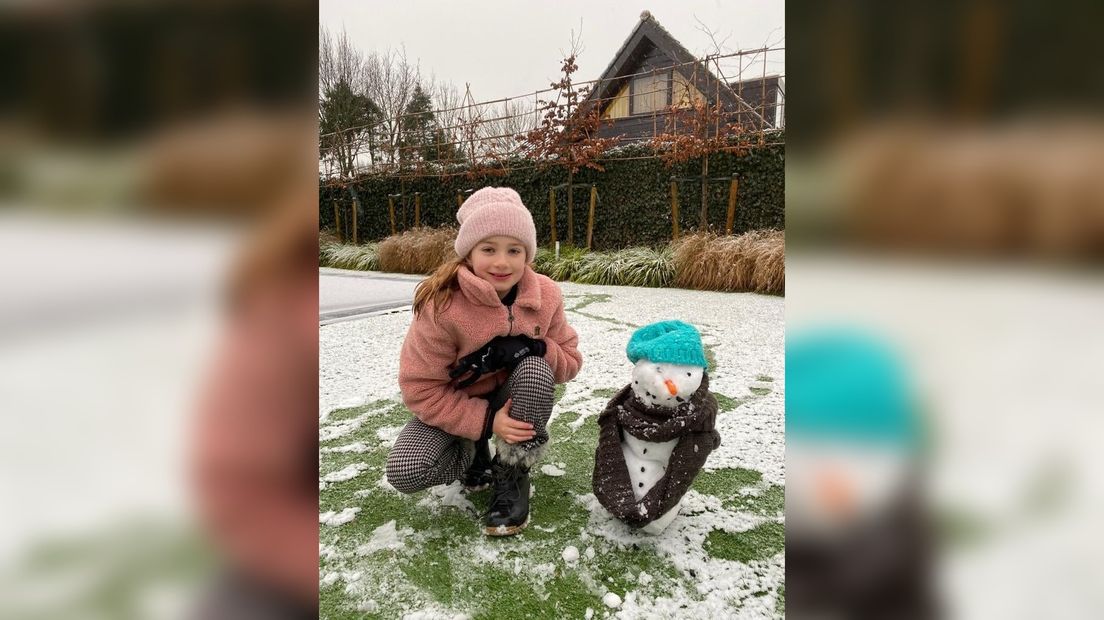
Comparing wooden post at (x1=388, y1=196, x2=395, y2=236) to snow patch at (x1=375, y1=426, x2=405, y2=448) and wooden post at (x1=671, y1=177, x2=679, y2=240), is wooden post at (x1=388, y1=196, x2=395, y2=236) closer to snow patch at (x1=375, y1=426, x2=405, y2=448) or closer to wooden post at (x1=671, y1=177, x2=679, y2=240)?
wooden post at (x1=671, y1=177, x2=679, y2=240)

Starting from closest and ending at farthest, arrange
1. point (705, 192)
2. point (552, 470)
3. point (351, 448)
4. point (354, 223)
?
point (552, 470), point (351, 448), point (705, 192), point (354, 223)

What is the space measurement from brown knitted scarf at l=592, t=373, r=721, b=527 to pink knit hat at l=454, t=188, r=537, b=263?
486 millimetres

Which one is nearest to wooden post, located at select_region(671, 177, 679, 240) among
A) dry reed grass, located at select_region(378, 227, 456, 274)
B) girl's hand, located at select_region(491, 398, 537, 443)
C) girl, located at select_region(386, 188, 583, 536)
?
dry reed grass, located at select_region(378, 227, 456, 274)

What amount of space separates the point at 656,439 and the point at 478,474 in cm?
54

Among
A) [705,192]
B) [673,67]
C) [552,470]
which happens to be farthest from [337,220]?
[552,470]

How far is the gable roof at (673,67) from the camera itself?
7.79 metres

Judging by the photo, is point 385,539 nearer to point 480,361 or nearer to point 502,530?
point 502,530

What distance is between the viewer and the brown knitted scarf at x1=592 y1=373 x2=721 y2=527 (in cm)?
→ 127

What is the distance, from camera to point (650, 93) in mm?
9102
